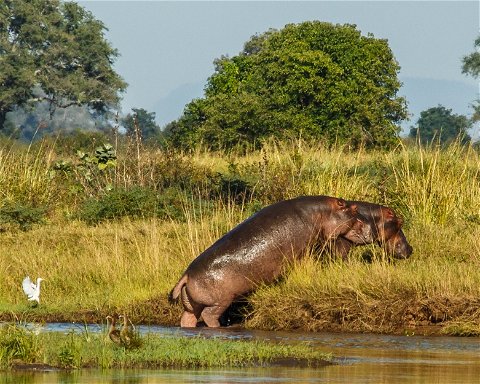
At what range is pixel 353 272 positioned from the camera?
14.3 m

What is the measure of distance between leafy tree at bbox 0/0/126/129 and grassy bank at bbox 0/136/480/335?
51.6m

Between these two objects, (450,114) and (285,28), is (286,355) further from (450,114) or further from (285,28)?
(450,114)


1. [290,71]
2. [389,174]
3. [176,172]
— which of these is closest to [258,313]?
[389,174]

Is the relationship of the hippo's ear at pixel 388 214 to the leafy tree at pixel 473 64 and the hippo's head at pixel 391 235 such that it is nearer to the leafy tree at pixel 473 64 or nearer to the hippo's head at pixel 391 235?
the hippo's head at pixel 391 235

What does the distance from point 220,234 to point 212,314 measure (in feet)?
9.64

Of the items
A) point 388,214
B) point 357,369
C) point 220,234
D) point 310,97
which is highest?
point 310,97

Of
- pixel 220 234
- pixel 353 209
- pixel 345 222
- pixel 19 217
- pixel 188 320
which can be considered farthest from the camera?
pixel 19 217

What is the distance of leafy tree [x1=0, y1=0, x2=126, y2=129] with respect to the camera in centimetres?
7762

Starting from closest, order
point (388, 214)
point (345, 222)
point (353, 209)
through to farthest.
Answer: point (345, 222), point (353, 209), point (388, 214)

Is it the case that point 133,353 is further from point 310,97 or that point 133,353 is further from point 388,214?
point 310,97

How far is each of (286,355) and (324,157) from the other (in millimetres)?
11837

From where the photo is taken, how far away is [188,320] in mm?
14578

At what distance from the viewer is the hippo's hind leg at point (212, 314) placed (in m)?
14.5

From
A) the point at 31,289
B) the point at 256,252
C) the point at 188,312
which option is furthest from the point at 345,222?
the point at 31,289
